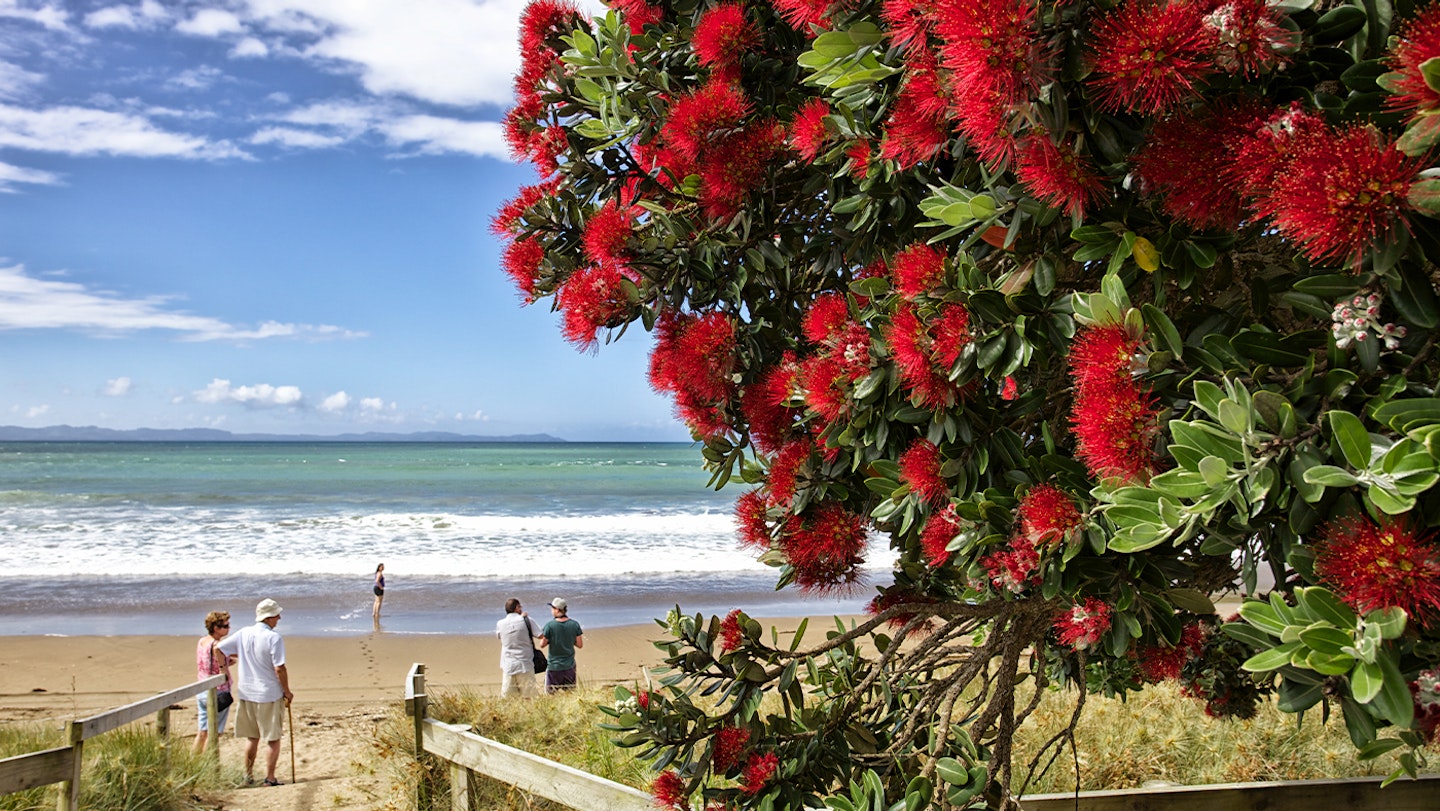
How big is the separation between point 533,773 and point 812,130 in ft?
12.2

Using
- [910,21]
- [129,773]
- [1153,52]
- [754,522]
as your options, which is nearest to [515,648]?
[129,773]

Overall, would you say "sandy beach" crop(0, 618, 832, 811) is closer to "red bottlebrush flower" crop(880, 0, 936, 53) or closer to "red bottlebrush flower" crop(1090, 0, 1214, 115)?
"red bottlebrush flower" crop(880, 0, 936, 53)

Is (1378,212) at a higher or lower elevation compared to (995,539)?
higher

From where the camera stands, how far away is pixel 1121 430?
1481mm

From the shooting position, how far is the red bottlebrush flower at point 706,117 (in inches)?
93.0

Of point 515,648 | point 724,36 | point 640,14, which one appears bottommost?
point 515,648

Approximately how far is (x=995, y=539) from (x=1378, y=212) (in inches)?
33.4

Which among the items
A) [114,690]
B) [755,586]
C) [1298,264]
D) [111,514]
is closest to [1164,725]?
[1298,264]

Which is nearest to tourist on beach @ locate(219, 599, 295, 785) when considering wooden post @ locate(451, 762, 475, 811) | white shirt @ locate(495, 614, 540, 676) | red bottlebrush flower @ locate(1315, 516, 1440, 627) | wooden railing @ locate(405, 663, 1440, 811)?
white shirt @ locate(495, 614, 540, 676)

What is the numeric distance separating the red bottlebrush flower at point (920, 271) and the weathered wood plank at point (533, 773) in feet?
8.59

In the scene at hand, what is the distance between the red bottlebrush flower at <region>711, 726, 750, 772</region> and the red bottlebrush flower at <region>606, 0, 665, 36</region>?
185 cm

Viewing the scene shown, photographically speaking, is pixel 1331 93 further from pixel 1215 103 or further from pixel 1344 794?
pixel 1344 794

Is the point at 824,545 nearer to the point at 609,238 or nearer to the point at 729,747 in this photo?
the point at 729,747

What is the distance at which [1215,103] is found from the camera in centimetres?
143
